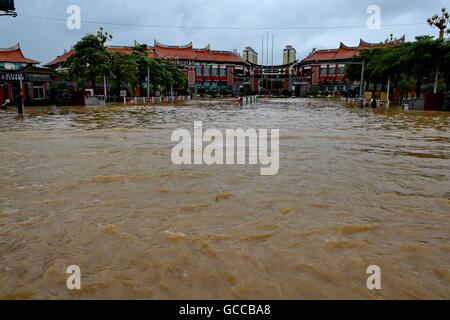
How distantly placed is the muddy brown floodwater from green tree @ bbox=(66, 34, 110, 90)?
2631 cm

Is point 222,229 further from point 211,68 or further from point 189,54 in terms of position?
point 211,68

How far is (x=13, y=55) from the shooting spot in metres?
51.2

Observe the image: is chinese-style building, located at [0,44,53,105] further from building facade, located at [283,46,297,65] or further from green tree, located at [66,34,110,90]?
building facade, located at [283,46,297,65]

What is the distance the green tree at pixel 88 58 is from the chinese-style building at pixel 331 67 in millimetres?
52589

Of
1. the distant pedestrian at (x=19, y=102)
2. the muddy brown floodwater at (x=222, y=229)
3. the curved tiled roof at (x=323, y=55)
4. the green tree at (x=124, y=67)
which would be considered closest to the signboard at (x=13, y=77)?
the green tree at (x=124, y=67)

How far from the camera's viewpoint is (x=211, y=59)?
259 feet

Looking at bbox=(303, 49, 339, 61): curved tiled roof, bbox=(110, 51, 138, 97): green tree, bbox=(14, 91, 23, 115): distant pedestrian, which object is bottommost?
bbox=(14, 91, 23, 115): distant pedestrian

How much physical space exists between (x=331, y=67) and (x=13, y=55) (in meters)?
60.4

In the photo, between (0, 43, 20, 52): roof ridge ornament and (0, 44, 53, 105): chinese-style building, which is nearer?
(0, 44, 53, 105): chinese-style building

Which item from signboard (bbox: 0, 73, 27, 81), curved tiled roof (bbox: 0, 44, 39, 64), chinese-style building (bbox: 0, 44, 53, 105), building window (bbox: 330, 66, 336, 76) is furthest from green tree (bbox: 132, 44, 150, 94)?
building window (bbox: 330, 66, 336, 76)

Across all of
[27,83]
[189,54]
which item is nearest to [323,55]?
[189,54]

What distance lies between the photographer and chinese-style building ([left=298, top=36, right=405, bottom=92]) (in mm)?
74938
